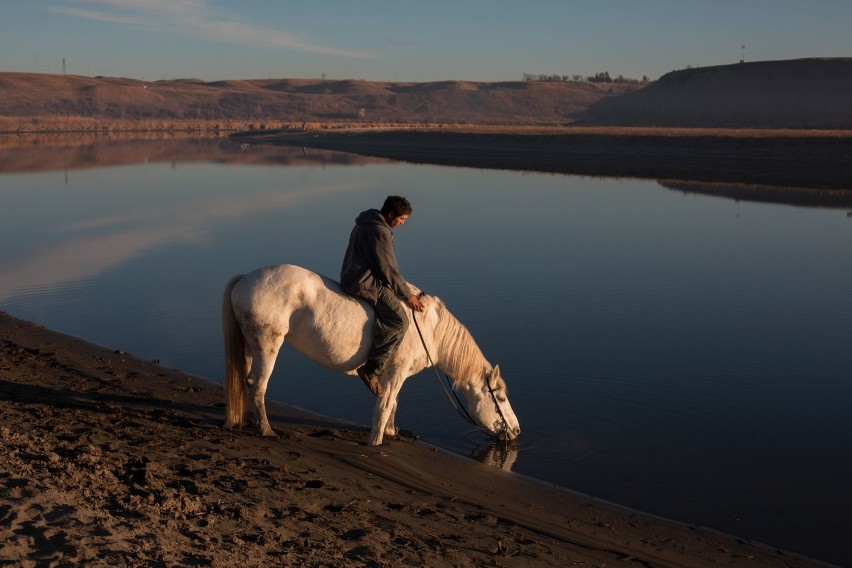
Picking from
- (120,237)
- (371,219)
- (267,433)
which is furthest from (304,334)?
(120,237)

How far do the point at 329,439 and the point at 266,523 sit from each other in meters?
2.39

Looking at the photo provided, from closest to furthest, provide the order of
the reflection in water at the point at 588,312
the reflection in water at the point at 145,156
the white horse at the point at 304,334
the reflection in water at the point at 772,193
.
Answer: the white horse at the point at 304,334
the reflection in water at the point at 588,312
the reflection in water at the point at 772,193
the reflection in water at the point at 145,156

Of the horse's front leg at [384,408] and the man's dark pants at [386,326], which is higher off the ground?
the man's dark pants at [386,326]

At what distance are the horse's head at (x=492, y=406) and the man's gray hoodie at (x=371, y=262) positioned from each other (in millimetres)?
A: 1145

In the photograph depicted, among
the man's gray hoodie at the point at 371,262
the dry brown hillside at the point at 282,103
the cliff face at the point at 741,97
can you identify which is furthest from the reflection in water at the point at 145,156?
the dry brown hillside at the point at 282,103

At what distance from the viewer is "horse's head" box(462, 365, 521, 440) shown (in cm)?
784

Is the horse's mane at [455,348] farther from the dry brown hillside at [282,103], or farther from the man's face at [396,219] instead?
the dry brown hillside at [282,103]

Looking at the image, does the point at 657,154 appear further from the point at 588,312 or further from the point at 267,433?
the point at 267,433

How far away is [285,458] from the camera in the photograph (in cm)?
671

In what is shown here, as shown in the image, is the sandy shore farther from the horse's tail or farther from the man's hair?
the man's hair

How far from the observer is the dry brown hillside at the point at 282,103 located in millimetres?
150875

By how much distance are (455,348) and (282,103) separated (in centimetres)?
17097

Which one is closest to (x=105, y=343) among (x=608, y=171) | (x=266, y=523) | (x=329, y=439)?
(x=329, y=439)

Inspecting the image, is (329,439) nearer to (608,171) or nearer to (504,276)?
(504,276)
